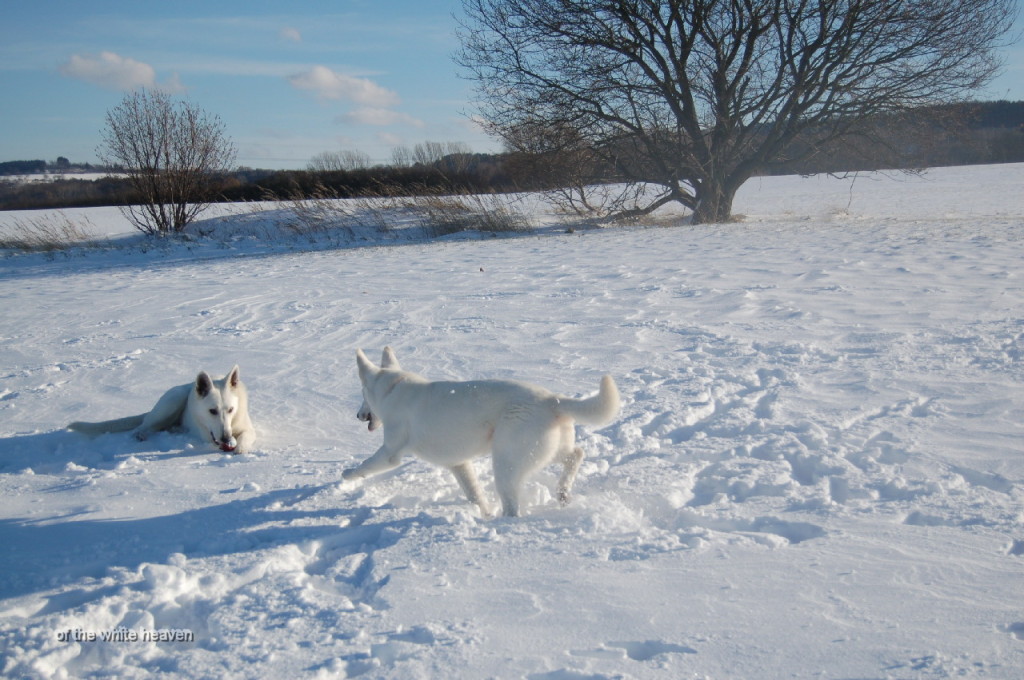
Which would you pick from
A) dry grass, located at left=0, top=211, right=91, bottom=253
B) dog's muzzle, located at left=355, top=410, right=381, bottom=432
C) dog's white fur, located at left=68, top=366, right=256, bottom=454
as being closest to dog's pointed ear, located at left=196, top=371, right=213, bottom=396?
dog's white fur, located at left=68, top=366, right=256, bottom=454

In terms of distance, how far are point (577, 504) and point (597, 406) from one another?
2.04ft

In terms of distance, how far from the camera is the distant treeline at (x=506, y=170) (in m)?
18.0

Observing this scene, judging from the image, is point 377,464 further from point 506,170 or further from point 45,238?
point 45,238

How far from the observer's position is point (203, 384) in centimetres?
522

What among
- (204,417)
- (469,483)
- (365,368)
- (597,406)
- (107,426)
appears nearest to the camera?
(597,406)

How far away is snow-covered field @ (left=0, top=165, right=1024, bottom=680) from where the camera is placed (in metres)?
2.52

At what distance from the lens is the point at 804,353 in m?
6.31

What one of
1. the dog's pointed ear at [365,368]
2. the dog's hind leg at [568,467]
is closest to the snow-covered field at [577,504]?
the dog's hind leg at [568,467]

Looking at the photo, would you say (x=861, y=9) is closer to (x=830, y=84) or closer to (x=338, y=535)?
(x=830, y=84)

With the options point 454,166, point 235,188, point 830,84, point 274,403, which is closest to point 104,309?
point 274,403

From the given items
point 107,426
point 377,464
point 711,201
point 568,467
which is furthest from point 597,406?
point 711,201

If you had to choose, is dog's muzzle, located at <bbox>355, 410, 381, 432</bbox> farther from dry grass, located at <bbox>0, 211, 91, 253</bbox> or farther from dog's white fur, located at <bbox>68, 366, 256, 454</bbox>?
dry grass, located at <bbox>0, 211, 91, 253</bbox>

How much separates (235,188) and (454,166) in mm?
10809

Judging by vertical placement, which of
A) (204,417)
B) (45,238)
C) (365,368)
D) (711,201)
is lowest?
(204,417)
